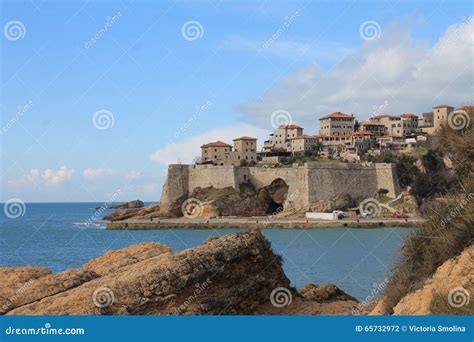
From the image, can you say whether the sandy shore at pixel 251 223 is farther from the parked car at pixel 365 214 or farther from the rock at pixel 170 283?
the rock at pixel 170 283

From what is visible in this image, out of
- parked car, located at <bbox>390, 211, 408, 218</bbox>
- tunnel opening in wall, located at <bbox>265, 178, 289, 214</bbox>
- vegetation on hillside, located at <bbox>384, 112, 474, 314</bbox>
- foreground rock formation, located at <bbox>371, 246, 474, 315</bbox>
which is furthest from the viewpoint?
tunnel opening in wall, located at <bbox>265, 178, 289, 214</bbox>

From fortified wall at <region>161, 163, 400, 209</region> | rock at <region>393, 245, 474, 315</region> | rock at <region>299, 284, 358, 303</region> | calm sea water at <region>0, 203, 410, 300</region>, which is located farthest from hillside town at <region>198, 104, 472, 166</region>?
rock at <region>393, 245, 474, 315</region>

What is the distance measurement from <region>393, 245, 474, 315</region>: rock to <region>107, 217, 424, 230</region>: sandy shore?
1338 inches

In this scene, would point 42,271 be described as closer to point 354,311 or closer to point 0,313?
point 0,313

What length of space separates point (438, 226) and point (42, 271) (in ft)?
19.2

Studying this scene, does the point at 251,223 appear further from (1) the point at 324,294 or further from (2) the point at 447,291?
(2) the point at 447,291

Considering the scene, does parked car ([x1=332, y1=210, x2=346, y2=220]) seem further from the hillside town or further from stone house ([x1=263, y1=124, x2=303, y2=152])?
stone house ([x1=263, y1=124, x2=303, y2=152])

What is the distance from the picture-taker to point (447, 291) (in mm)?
6828

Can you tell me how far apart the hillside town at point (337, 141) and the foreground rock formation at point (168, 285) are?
45.1m

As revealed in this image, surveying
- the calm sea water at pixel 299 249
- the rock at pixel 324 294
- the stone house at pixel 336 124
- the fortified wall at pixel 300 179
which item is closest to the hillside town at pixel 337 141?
the stone house at pixel 336 124

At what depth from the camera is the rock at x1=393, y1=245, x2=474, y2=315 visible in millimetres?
6812

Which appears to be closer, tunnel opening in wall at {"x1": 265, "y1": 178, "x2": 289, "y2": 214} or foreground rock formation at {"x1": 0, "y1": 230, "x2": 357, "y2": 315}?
foreground rock formation at {"x1": 0, "y1": 230, "x2": 357, "y2": 315}

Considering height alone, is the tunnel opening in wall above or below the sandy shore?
above

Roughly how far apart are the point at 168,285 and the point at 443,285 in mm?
3456
